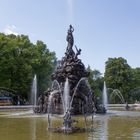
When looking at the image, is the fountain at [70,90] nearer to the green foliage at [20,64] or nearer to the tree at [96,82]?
the green foliage at [20,64]

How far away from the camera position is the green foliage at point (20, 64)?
62.0 metres

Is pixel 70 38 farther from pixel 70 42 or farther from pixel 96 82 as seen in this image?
pixel 96 82

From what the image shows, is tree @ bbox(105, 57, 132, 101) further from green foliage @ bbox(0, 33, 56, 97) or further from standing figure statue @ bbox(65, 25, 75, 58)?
standing figure statue @ bbox(65, 25, 75, 58)

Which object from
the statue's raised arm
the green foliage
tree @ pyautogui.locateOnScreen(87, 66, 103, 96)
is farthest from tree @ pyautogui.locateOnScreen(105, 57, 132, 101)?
the statue's raised arm

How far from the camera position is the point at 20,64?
64312 millimetres

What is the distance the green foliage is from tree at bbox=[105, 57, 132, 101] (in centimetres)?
1968

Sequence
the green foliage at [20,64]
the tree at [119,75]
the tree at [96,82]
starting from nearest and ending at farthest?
the green foliage at [20,64]
the tree at [119,75]
the tree at [96,82]

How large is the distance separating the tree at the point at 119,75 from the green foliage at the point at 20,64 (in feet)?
64.6

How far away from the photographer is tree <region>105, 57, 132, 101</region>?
8646 centimetres

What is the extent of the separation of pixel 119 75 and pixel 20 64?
30.1m

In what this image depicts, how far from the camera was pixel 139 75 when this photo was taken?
343 ft

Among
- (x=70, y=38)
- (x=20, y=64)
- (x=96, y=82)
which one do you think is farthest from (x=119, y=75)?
(x=70, y=38)

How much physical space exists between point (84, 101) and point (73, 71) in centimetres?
319

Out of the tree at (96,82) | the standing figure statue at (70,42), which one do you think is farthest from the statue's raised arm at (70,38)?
the tree at (96,82)
